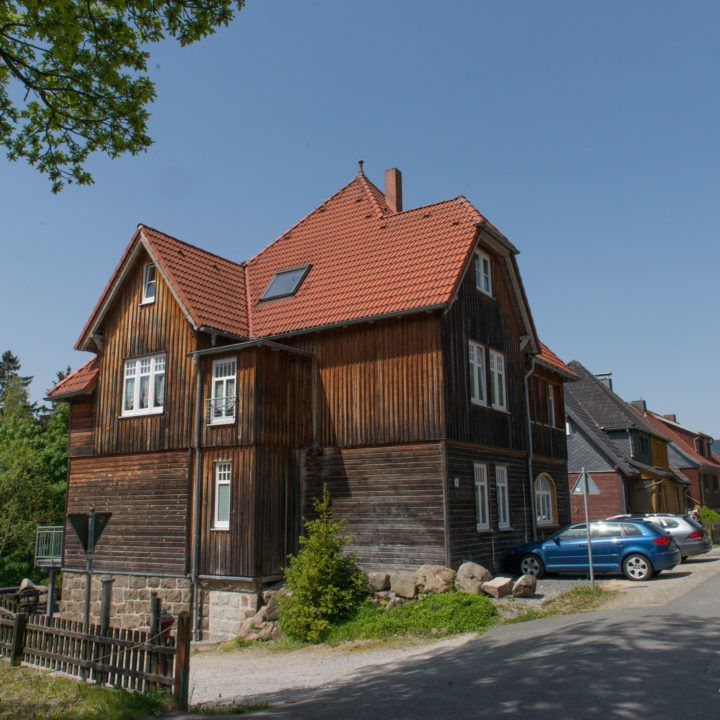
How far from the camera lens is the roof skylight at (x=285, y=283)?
2162 cm

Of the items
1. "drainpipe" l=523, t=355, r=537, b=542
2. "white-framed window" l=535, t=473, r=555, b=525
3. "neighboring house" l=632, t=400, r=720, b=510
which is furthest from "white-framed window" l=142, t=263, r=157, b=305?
"neighboring house" l=632, t=400, r=720, b=510

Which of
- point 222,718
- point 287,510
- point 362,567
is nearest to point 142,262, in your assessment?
point 287,510

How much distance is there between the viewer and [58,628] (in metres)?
11.5

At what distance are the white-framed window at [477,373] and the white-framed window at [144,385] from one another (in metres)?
8.77

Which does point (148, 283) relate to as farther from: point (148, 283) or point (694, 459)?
point (694, 459)

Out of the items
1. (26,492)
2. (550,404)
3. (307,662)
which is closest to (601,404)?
(550,404)

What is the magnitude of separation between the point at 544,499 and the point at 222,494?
11.6 m

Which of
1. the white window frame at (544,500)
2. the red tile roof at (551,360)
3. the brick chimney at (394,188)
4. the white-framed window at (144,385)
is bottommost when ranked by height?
the white window frame at (544,500)

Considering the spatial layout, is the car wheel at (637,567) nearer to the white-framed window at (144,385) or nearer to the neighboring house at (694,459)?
the white-framed window at (144,385)

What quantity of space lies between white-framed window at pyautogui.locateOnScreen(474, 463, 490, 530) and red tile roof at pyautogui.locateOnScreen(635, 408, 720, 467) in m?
37.3

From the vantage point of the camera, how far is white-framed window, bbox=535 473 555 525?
23.4 meters

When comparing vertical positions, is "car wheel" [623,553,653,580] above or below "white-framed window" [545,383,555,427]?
below

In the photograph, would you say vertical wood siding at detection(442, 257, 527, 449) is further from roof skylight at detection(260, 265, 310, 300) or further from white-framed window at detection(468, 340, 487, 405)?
roof skylight at detection(260, 265, 310, 300)

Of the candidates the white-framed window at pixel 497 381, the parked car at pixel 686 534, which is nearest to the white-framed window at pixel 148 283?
the white-framed window at pixel 497 381
